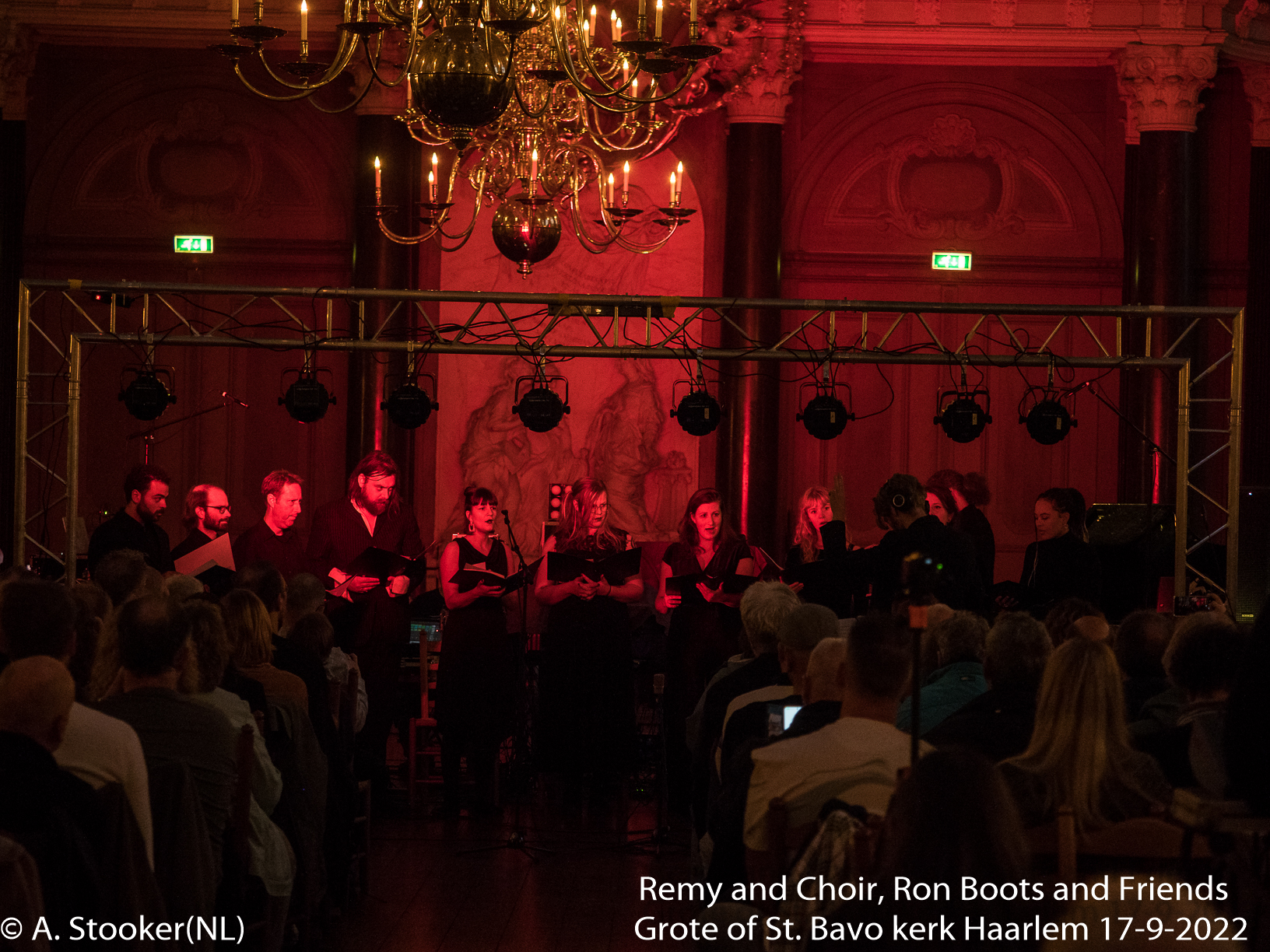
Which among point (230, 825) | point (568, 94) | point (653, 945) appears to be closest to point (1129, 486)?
point (568, 94)

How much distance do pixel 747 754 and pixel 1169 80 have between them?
29.7 ft

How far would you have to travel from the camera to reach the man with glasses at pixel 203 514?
8.75 m

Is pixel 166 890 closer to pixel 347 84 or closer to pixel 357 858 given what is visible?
pixel 357 858

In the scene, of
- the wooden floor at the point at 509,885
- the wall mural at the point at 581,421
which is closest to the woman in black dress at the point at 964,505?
the wooden floor at the point at 509,885

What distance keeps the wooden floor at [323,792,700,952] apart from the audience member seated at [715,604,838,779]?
1.02 meters

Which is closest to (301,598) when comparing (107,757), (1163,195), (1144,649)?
(107,757)

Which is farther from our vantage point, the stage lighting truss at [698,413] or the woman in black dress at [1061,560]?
the stage lighting truss at [698,413]

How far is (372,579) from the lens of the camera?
26.6 ft

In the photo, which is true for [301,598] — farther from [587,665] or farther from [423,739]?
[423,739]

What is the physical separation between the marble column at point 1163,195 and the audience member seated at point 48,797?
31.6 ft

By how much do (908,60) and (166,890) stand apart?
1005 centimetres

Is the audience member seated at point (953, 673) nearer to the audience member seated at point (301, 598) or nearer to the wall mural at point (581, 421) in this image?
the audience member seated at point (301, 598)

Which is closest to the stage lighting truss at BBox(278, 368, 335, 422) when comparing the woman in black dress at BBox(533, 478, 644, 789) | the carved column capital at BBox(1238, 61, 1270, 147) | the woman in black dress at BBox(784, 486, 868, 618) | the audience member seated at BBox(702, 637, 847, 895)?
the woman in black dress at BBox(533, 478, 644, 789)

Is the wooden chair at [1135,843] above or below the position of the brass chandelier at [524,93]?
below
